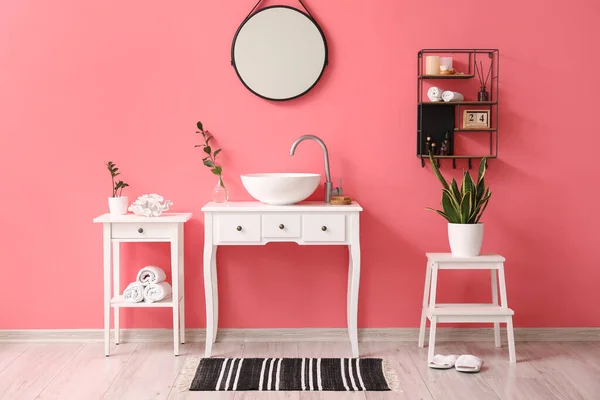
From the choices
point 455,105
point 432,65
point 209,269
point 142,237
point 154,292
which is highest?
point 432,65

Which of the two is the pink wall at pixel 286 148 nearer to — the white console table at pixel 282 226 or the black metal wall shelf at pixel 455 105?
the black metal wall shelf at pixel 455 105

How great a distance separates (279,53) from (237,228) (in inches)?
40.0

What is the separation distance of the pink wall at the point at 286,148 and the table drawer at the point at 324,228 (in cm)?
40

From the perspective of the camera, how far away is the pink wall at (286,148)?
353 cm

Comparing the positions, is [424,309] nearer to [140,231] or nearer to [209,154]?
[209,154]

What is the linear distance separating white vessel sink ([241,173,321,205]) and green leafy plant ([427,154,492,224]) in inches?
26.2

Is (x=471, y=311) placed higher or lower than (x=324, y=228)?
lower

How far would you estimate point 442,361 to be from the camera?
3191mm

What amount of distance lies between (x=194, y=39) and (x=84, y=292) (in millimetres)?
1542

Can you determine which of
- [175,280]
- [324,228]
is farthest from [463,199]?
[175,280]

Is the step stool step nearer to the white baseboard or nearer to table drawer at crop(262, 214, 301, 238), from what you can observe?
the white baseboard

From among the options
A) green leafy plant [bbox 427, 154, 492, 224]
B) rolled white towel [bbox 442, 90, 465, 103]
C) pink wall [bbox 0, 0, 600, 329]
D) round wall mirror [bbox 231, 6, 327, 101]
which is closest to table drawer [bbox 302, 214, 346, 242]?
pink wall [bbox 0, 0, 600, 329]

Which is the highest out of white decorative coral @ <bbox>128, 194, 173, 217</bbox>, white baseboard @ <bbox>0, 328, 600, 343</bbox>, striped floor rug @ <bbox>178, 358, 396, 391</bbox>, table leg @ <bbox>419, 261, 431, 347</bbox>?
white decorative coral @ <bbox>128, 194, 173, 217</bbox>

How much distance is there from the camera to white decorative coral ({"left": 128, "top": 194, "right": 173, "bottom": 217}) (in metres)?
3.33
